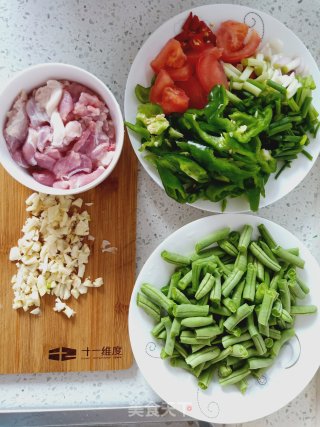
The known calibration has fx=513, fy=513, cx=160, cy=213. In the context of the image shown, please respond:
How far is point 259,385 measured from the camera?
4.23ft

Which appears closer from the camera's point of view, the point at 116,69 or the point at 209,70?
the point at 209,70

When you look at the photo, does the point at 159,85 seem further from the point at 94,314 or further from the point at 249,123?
the point at 94,314

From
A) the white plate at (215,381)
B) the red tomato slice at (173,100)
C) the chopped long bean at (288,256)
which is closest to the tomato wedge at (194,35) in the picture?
the red tomato slice at (173,100)

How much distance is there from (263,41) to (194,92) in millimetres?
227

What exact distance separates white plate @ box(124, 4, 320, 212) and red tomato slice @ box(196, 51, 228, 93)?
0.11m

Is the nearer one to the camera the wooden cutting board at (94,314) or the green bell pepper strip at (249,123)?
the green bell pepper strip at (249,123)

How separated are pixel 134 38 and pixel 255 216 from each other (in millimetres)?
557

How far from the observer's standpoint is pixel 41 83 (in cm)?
124

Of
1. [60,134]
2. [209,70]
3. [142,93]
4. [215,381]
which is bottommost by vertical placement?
[215,381]

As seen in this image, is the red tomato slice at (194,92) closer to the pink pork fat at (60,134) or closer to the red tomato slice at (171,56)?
the red tomato slice at (171,56)

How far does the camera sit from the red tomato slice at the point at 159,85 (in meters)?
1.22

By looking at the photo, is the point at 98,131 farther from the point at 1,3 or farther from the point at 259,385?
the point at 259,385

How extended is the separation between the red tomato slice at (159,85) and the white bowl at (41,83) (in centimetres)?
10

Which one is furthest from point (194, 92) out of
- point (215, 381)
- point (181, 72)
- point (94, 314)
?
point (215, 381)
